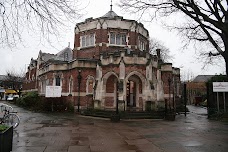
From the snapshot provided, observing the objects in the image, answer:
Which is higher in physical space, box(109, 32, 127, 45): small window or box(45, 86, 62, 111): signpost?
box(109, 32, 127, 45): small window

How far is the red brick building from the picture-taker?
57.6 feet

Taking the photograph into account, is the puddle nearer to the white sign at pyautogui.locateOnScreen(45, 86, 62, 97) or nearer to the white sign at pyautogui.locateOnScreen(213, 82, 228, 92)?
the white sign at pyautogui.locateOnScreen(213, 82, 228, 92)

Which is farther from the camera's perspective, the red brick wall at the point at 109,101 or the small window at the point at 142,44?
the small window at the point at 142,44

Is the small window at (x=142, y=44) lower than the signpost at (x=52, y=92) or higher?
higher

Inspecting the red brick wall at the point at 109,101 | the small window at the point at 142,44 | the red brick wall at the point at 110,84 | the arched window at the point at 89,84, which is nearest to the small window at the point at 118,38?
the small window at the point at 142,44

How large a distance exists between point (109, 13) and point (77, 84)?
12636mm

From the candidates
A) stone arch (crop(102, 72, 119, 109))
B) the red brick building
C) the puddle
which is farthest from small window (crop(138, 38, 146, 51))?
the puddle

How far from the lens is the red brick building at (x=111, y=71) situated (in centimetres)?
1755

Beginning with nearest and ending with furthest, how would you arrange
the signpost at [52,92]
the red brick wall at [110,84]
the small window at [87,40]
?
the signpost at [52,92], the red brick wall at [110,84], the small window at [87,40]

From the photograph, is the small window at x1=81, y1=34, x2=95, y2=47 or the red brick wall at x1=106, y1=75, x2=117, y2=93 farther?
the small window at x1=81, y1=34, x2=95, y2=47

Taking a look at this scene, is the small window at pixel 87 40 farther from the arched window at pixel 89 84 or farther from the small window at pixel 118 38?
the arched window at pixel 89 84

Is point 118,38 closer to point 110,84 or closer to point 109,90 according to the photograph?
point 110,84

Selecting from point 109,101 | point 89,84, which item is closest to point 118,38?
point 89,84

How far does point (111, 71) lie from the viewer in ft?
59.1
